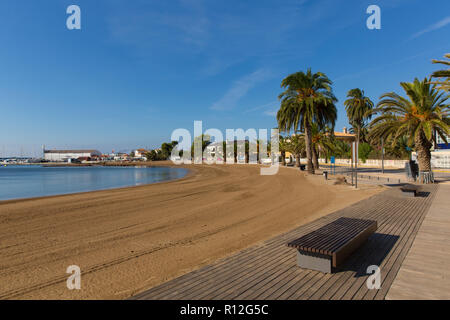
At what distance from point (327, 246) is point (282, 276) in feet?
3.27

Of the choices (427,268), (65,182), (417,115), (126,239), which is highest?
(417,115)

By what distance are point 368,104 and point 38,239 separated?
6289cm

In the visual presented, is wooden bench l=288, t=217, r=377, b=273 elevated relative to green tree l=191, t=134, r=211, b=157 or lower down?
lower down

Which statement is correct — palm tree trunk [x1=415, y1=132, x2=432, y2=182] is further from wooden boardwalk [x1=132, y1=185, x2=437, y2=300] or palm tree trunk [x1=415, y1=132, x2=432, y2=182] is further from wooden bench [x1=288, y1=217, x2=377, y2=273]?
wooden bench [x1=288, y1=217, x2=377, y2=273]

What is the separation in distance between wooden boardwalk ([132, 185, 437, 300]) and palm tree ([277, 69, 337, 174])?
2010 cm

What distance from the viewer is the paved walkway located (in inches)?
146

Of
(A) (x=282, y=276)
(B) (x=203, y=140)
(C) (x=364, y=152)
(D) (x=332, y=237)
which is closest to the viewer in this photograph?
(A) (x=282, y=276)

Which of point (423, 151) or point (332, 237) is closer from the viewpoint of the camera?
point (332, 237)

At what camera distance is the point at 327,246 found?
436cm

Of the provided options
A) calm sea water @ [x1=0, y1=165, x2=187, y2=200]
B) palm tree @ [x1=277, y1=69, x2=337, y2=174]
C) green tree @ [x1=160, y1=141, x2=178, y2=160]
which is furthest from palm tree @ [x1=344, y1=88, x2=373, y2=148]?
green tree @ [x1=160, y1=141, x2=178, y2=160]

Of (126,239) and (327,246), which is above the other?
(327,246)

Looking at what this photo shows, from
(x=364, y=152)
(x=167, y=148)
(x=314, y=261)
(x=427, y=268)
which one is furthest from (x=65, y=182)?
(x=167, y=148)

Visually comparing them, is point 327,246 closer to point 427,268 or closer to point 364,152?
point 427,268
